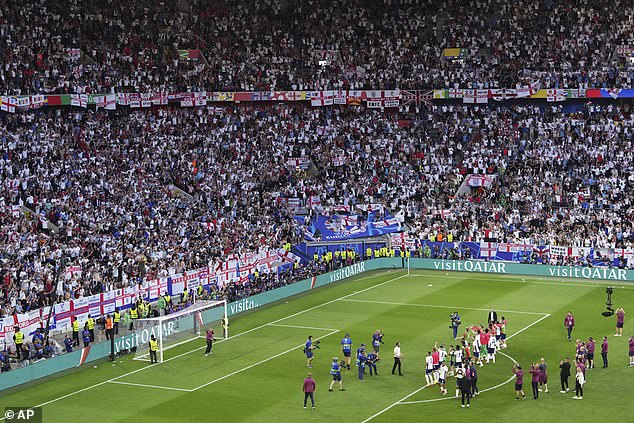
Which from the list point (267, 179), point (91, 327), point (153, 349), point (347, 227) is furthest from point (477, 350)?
point (267, 179)

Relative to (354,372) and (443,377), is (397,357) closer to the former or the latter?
(354,372)

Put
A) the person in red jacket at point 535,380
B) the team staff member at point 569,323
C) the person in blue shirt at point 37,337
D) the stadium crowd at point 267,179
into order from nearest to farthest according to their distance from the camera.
Answer: the person in red jacket at point 535,380
the person in blue shirt at point 37,337
the team staff member at point 569,323
the stadium crowd at point 267,179

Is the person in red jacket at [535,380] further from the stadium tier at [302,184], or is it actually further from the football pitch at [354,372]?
the football pitch at [354,372]

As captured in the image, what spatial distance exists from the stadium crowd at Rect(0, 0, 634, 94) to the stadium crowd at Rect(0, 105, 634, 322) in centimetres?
258

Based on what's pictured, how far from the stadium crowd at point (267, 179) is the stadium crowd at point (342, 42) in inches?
102

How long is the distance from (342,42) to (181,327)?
40.0 metres

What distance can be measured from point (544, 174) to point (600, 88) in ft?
28.0

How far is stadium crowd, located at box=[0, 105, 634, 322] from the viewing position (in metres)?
52.2

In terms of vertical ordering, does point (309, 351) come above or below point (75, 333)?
below

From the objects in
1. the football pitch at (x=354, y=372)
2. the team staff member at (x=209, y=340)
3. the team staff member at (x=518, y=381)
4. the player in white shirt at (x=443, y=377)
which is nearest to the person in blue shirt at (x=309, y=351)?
the football pitch at (x=354, y=372)

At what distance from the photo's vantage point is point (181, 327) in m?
42.2

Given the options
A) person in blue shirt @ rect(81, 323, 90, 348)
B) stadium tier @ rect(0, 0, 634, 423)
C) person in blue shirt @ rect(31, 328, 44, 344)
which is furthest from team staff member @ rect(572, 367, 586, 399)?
person in blue shirt @ rect(31, 328, 44, 344)

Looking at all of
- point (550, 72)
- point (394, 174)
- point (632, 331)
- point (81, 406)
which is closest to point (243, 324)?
point (81, 406)

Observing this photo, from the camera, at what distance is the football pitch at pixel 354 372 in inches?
1280
